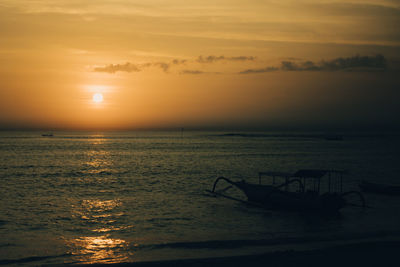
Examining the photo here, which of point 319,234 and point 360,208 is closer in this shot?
point 319,234

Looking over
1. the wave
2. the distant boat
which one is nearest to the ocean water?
the wave

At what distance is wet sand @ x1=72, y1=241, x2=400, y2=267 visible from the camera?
39.4ft

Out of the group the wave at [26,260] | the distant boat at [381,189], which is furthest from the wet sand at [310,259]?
the distant boat at [381,189]

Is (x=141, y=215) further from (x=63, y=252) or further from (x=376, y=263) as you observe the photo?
(x=376, y=263)

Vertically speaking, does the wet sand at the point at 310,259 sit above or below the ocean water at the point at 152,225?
above

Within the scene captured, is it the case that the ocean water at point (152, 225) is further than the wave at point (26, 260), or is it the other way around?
the ocean water at point (152, 225)

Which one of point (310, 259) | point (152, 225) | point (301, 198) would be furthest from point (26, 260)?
point (301, 198)

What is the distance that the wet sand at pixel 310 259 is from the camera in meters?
12.0

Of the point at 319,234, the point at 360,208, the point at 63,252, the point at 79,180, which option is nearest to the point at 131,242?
the point at 63,252

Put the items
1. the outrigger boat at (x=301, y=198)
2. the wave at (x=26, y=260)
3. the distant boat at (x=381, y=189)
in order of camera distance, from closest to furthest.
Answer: the wave at (x=26, y=260) < the outrigger boat at (x=301, y=198) < the distant boat at (x=381, y=189)

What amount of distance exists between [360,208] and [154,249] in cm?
1527

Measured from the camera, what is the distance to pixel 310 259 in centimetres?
1238

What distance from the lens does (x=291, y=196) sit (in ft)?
72.9

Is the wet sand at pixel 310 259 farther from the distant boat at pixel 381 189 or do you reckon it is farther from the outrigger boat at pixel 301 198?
the distant boat at pixel 381 189
